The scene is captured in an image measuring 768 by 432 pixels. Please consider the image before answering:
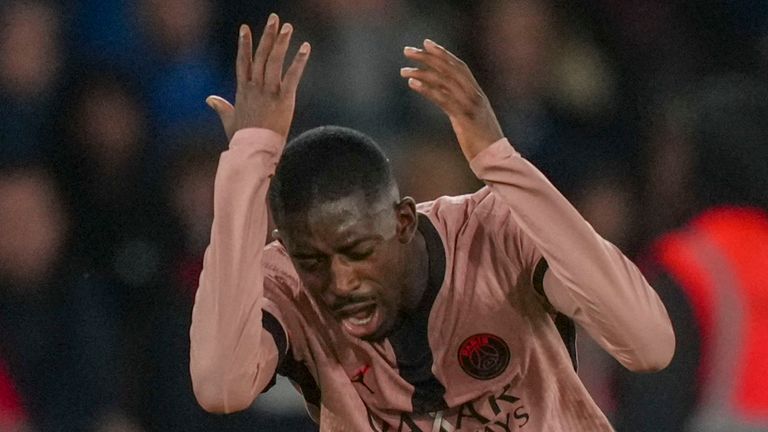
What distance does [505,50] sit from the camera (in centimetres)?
338

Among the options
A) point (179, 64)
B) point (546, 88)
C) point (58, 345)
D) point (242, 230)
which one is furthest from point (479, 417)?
point (179, 64)

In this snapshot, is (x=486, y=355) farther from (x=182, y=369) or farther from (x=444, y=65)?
(x=182, y=369)

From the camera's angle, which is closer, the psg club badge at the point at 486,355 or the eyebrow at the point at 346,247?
the eyebrow at the point at 346,247

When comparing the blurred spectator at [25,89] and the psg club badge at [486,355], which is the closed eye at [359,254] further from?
the blurred spectator at [25,89]

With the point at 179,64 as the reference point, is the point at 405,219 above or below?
above

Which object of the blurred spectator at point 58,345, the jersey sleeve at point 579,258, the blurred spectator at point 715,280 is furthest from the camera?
the blurred spectator at point 715,280

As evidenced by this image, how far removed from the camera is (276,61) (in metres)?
2.13

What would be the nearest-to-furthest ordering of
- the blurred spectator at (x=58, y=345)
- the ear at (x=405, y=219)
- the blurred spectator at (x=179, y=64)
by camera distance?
the ear at (x=405, y=219)
the blurred spectator at (x=58, y=345)
the blurred spectator at (x=179, y=64)

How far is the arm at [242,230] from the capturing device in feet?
6.98

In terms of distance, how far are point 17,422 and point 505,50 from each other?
1305mm

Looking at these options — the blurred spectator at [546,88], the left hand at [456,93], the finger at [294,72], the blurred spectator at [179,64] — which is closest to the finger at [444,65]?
the left hand at [456,93]

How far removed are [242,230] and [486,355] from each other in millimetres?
419

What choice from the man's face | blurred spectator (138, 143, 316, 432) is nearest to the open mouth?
the man's face

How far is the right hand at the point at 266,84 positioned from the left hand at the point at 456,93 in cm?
17
